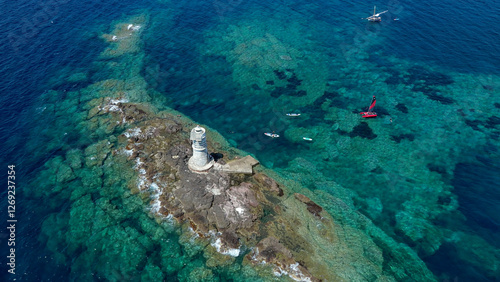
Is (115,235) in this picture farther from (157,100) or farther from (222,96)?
(222,96)

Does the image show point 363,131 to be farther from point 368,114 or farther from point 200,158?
point 200,158

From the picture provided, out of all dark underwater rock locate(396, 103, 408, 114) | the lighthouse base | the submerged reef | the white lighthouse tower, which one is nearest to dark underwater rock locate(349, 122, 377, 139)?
dark underwater rock locate(396, 103, 408, 114)

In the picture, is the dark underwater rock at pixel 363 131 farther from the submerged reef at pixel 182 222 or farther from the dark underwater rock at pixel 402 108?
the submerged reef at pixel 182 222

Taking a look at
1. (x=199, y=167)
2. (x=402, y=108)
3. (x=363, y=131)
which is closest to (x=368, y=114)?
(x=363, y=131)

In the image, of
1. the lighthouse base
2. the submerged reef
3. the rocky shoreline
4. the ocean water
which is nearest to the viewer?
the submerged reef

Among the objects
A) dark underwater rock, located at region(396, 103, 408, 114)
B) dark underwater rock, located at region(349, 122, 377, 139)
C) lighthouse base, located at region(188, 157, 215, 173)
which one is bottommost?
dark underwater rock, located at region(349, 122, 377, 139)

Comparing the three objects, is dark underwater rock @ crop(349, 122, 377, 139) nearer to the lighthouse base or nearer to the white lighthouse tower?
the lighthouse base

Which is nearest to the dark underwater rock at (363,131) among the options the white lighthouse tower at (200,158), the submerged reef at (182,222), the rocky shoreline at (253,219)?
the submerged reef at (182,222)

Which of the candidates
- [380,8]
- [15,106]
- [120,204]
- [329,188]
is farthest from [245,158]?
[380,8]

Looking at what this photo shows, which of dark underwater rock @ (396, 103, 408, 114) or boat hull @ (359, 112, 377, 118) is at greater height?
boat hull @ (359, 112, 377, 118)
